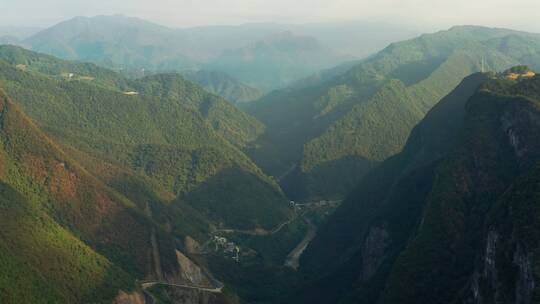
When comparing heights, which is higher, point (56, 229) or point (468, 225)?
point (468, 225)

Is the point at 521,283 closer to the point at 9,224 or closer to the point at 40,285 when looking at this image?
the point at 40,285

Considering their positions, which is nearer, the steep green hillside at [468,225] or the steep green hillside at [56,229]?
the steep green hillside at [468,225]

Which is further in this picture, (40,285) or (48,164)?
(48,164)

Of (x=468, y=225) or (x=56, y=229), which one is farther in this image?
(x=56, y=229)

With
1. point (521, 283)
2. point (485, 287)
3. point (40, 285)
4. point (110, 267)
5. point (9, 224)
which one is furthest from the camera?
point (110, 267)

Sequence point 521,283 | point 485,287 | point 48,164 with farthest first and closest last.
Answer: point 48,164, point 485,287, point 521,283

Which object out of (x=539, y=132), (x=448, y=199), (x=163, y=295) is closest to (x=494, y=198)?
(x=448, y=199)

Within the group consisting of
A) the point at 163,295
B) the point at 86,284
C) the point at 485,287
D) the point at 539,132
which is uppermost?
the point at 539,132

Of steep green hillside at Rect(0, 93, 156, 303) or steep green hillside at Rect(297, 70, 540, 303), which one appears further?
steep green hillside at Rect(0, 93, 156, 303)
